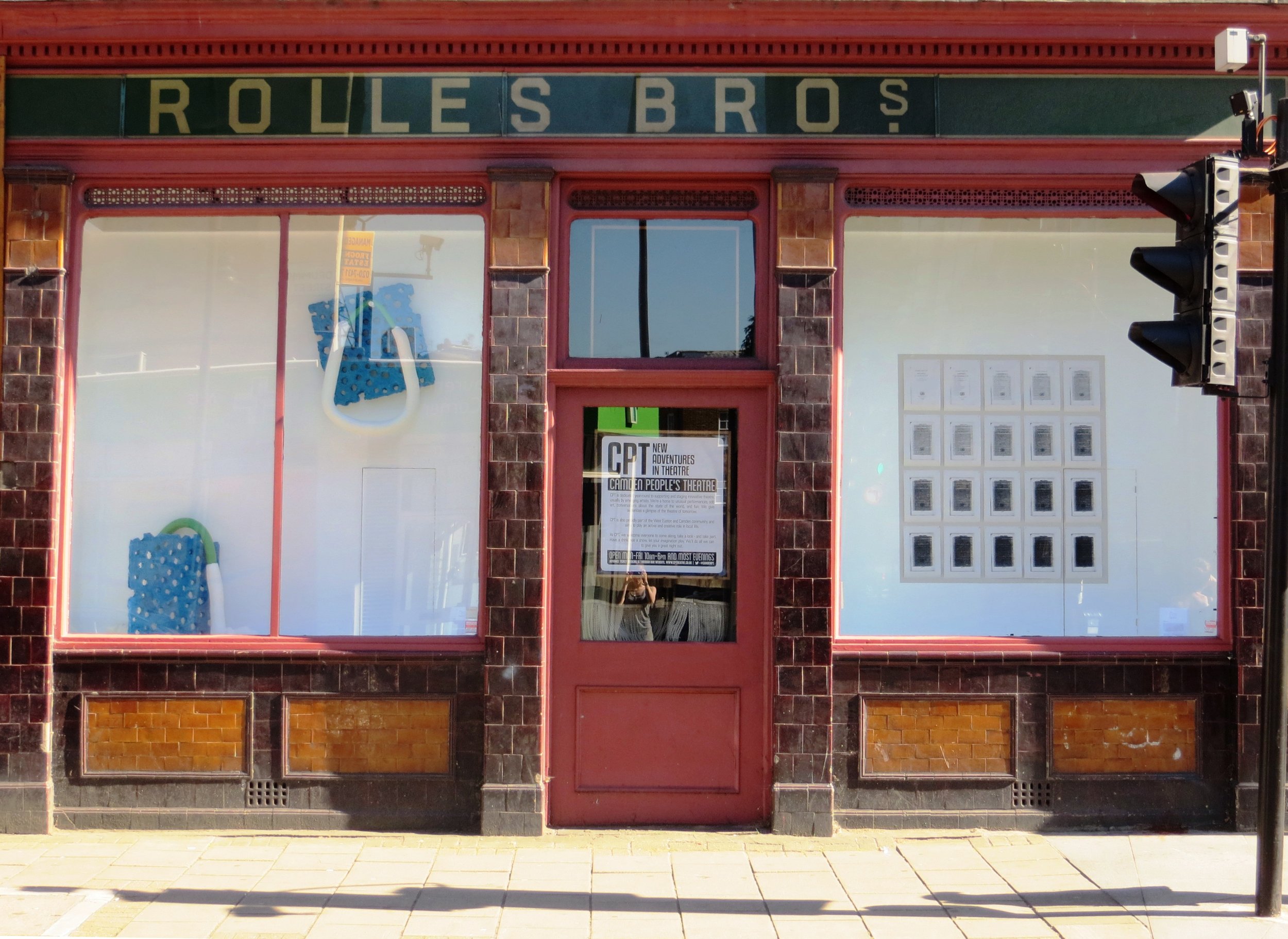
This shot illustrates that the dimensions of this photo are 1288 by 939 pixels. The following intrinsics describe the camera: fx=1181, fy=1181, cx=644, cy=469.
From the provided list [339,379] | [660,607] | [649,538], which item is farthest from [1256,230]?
[339,379]

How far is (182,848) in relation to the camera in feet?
21.0

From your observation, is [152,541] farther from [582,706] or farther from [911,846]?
[911,846]

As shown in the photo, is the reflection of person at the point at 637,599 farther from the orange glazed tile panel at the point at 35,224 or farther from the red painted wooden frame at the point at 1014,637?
the orange glazed tile panel at the point at 35,224

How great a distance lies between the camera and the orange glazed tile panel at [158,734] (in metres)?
6.79

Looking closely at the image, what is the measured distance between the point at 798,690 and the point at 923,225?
2892 mm

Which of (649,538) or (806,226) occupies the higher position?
(806,226)

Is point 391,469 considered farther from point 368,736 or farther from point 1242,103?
point 1242,103

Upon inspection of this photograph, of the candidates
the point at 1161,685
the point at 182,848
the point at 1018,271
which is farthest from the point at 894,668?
the point at 182,848

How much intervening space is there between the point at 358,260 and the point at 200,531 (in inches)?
73.9

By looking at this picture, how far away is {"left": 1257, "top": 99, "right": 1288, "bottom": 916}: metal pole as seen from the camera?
208 inches

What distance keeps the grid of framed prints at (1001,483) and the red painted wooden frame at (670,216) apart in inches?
38.2

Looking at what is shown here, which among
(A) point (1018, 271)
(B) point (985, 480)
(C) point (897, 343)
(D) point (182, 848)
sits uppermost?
(A) point (1018, 271)

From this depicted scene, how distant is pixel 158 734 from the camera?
22.3ft

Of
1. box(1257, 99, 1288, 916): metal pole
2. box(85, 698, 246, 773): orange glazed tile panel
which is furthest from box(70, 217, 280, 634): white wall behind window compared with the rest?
box(1257, 99, 1288, 916): metal pole
